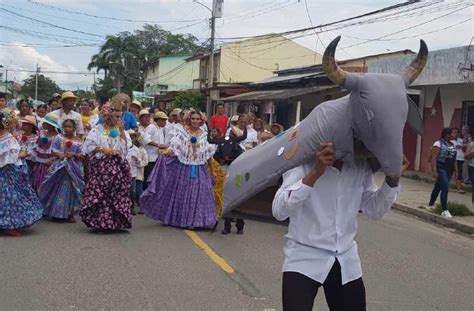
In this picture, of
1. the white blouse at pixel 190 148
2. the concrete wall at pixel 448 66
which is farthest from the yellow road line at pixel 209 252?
the concrete wall at pixel 448 66

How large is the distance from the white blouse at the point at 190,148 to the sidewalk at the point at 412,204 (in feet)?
8.12

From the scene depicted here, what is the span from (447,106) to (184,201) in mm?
12522

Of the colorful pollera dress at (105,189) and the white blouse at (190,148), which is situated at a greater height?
the white blouse at (190,148)

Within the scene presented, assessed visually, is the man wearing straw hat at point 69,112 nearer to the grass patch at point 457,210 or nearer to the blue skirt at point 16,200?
the blue skirt at point 16,200

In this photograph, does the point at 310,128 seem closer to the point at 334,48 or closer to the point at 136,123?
the point at 334,48

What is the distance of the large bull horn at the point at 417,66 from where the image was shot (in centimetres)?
306

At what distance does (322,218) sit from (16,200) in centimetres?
607

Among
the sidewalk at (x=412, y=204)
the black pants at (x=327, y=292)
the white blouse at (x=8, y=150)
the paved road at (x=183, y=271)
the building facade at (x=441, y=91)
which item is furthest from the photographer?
the building facade at (x=441, y=91)

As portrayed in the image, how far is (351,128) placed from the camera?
9.69 ft

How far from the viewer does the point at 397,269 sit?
7180mm

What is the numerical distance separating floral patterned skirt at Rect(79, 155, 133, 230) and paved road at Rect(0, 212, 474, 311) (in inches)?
8.3

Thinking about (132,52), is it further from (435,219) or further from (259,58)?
(435,219)

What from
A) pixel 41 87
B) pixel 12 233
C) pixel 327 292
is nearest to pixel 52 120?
pixel 12 233

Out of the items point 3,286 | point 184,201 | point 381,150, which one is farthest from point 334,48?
point 184,201
